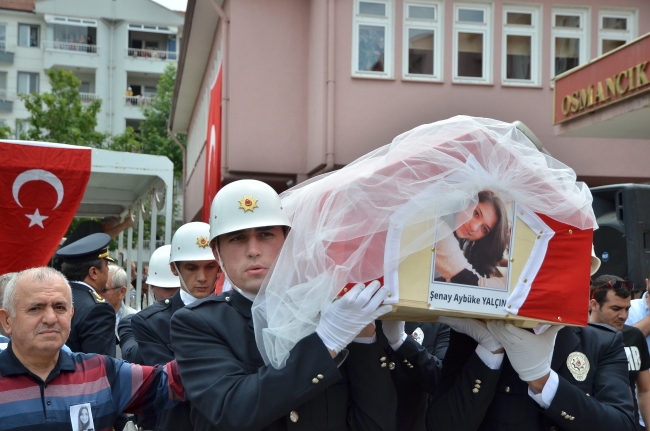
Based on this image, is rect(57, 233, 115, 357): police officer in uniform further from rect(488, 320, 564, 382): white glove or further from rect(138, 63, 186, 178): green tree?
rect(138, 63, 186, 178): green tree

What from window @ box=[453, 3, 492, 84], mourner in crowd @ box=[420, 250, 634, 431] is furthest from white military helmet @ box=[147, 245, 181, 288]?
window @ box=[453, 3, 492, 84]

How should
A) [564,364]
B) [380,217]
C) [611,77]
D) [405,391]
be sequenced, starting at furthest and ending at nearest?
[611,77], [405,391], [564,364], [380,217]

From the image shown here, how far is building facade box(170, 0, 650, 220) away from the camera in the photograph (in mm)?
15602

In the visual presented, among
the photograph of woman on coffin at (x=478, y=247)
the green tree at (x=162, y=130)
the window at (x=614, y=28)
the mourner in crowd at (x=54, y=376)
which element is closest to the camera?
the photograph of woman on coffin at (x=478, y=247)

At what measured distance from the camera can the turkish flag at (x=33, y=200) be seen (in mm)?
7168

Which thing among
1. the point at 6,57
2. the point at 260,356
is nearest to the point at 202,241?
the point at 260,356

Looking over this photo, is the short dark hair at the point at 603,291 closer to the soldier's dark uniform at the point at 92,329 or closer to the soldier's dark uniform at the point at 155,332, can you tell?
the soldier's dark uniform at the point at 155,332

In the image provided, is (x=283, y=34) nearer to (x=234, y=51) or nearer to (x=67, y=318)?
(x=234, y=51)

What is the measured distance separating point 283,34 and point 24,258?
33.4 feet

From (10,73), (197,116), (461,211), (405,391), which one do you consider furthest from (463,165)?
(10,73)

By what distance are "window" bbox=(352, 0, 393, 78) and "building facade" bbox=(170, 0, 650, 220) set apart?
2 cm

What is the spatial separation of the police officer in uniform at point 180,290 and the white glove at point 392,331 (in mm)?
1727

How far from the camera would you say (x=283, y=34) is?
53.7 feet

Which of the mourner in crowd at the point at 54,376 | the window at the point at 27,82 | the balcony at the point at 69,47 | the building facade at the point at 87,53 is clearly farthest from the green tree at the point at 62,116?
the mourner in crowd at the point at 54,376
